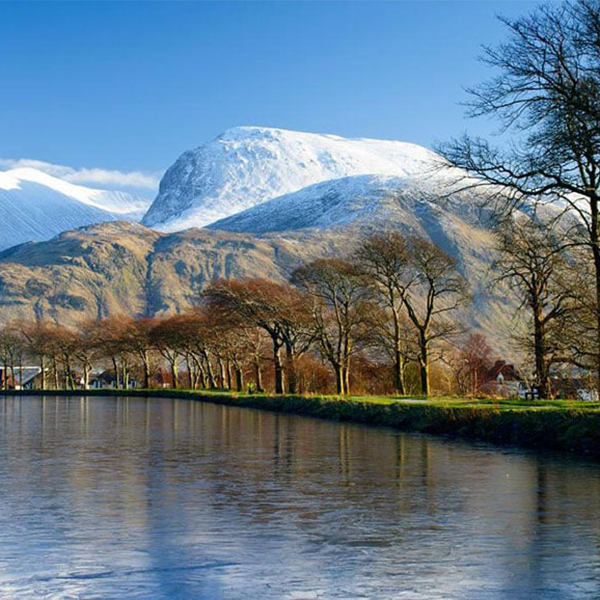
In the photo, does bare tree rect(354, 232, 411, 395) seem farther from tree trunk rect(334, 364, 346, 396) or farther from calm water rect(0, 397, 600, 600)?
calm water rect(0, 397, 600, 600)

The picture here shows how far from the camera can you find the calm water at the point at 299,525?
12734 mm

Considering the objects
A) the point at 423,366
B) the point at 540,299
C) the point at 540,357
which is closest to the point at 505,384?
the point at 423,366

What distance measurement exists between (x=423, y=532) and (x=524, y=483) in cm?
782

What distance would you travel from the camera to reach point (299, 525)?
17484 millimetres

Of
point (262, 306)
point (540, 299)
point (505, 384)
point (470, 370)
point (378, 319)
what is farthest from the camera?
point (470, 370)

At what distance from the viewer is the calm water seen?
41.8ft

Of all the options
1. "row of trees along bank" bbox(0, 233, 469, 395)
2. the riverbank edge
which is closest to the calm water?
the riverbank edge

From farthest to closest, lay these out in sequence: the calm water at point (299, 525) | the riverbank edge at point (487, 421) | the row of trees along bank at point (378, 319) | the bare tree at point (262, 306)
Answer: the bare tree at point (262, 306), the row of trees along bank at point (378, 319), the riverbank edge at point (487, 421), the calm water at point (299, 525)

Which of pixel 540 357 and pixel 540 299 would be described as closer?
pixel 540 357

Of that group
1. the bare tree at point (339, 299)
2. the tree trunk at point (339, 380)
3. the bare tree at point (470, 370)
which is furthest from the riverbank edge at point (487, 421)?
the bare tree at point (339, 299)

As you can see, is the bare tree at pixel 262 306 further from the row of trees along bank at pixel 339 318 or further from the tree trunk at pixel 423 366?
the tree trunk at pixel 423 366

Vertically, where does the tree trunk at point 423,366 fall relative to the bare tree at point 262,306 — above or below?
below

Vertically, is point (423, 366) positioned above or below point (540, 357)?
below

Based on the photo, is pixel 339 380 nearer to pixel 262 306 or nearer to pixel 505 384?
pixel 262 306
